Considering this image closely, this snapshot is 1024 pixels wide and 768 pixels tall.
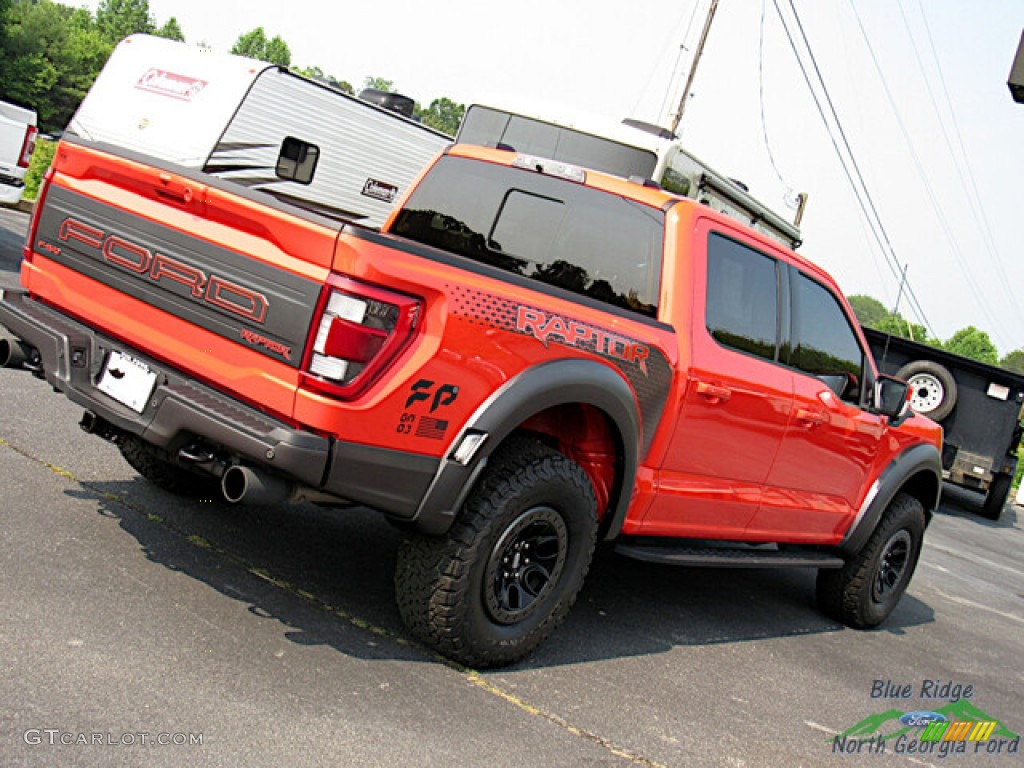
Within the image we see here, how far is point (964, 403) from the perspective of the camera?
1481 cm

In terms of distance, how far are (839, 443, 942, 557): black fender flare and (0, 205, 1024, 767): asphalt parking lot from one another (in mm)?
584

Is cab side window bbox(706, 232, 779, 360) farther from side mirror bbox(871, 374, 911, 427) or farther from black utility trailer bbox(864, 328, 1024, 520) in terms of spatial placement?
black utility trailer bbox(864, 328, 1024, 520)

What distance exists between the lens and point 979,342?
8056cm

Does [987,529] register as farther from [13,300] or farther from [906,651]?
[13,300]

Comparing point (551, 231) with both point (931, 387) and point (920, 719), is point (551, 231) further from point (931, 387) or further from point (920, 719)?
point (931, 387)

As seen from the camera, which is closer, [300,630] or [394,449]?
[394,449]

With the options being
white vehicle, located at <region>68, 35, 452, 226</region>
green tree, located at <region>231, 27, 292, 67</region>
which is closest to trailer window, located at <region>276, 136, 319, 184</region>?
white vehicle, located at <region>68, 35, 452, 226</region>

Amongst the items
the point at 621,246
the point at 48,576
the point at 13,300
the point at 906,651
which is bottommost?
the point at 48,576

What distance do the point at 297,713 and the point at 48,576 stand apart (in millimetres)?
1274

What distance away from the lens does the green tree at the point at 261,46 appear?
159 meters

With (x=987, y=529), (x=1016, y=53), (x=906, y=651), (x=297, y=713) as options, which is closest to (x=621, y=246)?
(x=297, y=713)

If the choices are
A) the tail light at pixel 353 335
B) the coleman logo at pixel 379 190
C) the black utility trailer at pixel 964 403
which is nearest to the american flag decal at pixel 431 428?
the tail light at pixel 353 335

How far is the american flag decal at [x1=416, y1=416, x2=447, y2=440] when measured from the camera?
12.2 feet

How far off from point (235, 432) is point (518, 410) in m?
1.00
